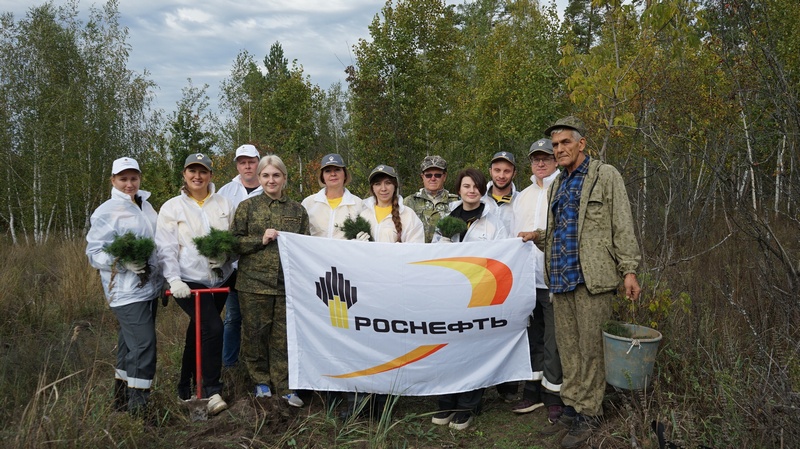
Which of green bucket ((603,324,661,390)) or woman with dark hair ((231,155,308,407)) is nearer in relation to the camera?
green bucket ((603,324,661,390))

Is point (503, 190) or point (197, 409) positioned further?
point (503, 190)

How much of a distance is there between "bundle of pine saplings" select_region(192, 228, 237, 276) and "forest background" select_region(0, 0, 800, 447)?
1239 millimetres

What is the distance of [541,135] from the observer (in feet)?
58.9

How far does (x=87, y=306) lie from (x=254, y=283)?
564cm

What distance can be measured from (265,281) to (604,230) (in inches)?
107

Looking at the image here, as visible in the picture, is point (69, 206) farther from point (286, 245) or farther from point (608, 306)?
point (608, 306)

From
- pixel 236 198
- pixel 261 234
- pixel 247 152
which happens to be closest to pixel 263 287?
pixel 261 234

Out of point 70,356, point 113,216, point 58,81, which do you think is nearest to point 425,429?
point 113,216

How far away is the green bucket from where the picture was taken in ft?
11.9

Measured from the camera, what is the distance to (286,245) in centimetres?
456

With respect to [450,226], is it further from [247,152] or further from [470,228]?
[247,152]

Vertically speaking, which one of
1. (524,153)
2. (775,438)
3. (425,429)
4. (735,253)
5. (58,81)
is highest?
(58,81)

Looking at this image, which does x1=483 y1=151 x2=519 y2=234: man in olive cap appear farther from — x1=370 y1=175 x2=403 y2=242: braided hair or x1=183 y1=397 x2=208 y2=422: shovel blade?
x1=183 y1=397 x2=208 y2=422: shovel blade

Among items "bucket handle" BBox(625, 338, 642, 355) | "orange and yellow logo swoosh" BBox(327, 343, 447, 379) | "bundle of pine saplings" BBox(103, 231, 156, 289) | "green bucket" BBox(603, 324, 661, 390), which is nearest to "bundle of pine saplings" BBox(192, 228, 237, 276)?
"bundle of pine saplings" BBox(103, 231, 156, 289)
